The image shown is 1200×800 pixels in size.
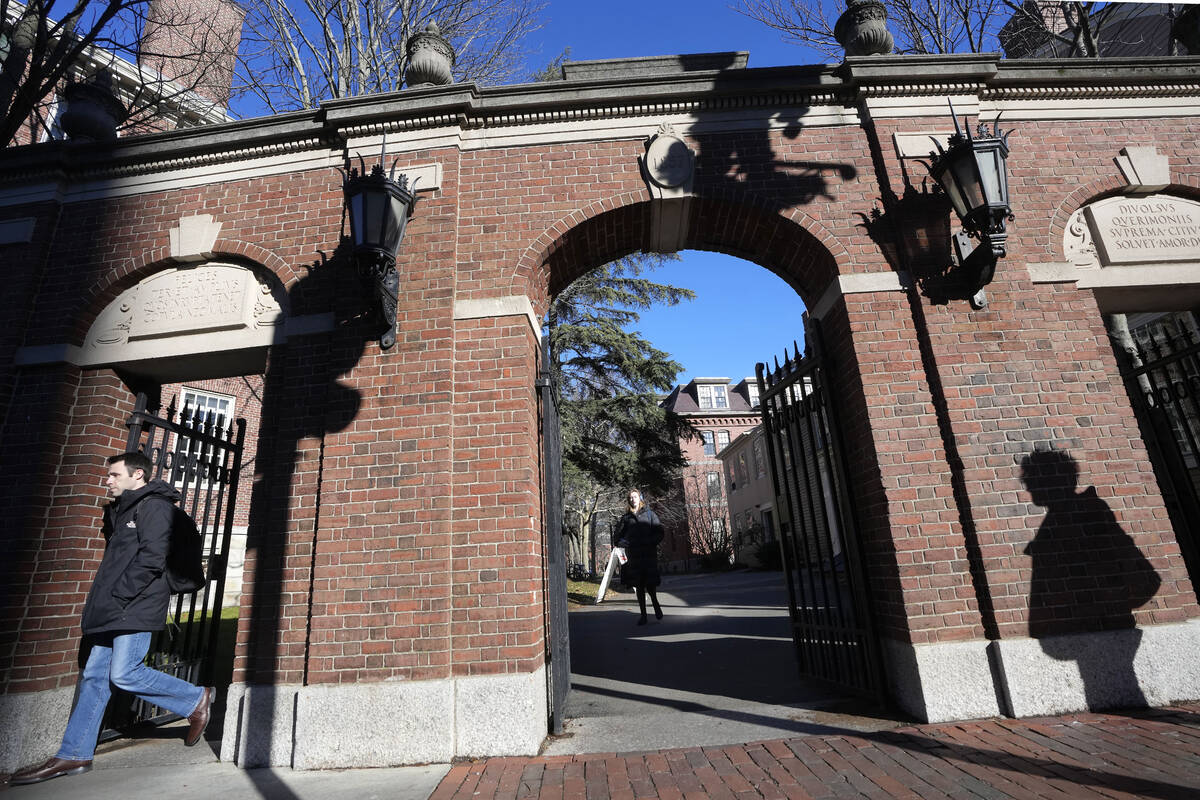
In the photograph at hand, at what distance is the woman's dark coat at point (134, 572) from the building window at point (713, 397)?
3806cm

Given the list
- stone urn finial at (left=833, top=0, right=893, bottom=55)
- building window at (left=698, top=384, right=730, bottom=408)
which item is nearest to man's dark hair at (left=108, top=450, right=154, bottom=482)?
stone urn finial at (left=833, top=0, right=893, bottom=55)

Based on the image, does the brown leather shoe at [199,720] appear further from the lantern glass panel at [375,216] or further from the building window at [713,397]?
the building window at [713,397]

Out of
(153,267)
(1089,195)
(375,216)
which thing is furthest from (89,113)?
(1089,195)

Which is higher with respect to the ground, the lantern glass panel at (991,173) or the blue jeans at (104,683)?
the lantern glass panel at (991,173)

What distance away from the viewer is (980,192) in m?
4.03

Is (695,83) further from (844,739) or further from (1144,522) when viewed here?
(844,739)

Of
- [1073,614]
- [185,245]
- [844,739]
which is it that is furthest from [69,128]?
[1073,614]

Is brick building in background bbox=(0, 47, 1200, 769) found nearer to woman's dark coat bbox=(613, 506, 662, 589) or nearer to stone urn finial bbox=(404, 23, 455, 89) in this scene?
stone urn finial bbox=(404, 23, 455, 89)

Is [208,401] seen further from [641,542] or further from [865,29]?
[865,29]

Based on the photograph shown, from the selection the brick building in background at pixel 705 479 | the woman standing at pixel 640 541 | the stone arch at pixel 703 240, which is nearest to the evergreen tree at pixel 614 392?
the woman standing at pixel 640 541

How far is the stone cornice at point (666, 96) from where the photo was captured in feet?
16.5

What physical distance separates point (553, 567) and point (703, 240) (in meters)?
3.34

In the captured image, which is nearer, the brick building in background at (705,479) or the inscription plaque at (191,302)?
the inscription plaque at (191,302)

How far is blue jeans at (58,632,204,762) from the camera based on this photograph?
359 cm
